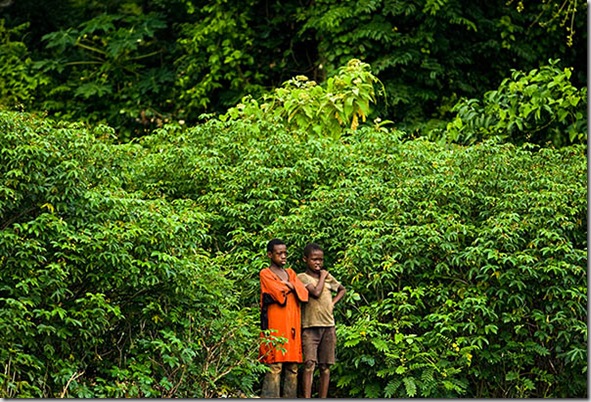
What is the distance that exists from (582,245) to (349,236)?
180 cm

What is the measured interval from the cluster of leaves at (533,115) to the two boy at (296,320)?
15.3ft

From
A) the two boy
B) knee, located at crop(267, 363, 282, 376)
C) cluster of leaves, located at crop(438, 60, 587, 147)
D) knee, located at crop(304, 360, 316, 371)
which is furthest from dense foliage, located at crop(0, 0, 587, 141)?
knee, located at crop(267, 363, 282, 376)

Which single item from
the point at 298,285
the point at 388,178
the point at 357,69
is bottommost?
the point at 298,285

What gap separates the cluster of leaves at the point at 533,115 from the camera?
12.2 metres

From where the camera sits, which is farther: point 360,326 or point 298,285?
point 360,326

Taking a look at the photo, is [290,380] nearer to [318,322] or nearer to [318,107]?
[318,322]

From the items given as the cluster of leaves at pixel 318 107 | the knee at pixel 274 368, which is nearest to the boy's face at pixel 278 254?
the knee at pixel 274 368

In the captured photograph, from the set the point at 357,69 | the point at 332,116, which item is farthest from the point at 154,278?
the point at 357,69

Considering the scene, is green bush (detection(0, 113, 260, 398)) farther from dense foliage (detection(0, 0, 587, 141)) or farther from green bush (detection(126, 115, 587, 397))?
dense foliage (detection(0, 0, 587, 141))

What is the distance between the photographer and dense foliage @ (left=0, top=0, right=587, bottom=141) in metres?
15.6

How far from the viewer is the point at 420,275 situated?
880cm

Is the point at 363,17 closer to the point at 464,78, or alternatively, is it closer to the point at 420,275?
the point at 464,78

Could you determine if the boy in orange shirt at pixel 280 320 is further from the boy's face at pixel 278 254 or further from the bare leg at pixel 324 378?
the bare leg at pixel 324 378

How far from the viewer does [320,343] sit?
26.3ft
